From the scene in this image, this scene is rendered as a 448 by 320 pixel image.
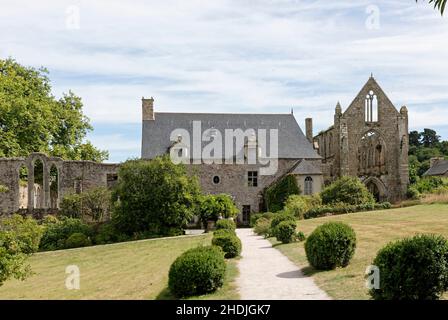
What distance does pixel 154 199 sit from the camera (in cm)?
3131

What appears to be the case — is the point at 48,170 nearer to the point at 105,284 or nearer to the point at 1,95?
the point at 1,95

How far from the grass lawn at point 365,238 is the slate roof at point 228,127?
14.2 m

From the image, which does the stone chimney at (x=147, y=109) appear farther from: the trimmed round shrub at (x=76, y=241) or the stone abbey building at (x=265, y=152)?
the trimmed round shrub at (x=76, y=241)

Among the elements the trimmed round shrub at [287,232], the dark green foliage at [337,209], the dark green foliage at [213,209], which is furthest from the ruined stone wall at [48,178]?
the trimmed round shrub at [287,232]

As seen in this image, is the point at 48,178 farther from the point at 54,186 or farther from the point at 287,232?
the point at 287,232

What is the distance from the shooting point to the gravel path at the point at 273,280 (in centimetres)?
1117

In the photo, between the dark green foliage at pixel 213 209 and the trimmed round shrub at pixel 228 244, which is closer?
the trimmed round shrub at pixel 228 244

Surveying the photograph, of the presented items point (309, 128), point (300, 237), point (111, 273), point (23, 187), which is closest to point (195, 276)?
point (111, 273)

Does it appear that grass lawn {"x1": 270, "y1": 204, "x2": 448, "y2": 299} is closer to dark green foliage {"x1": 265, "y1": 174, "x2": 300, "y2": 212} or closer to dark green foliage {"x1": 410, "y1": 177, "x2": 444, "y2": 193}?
dark green foliage {"x1": 410, "y1": 177, "x2": 444, "y2": 193}

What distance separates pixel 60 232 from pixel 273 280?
20757 mm

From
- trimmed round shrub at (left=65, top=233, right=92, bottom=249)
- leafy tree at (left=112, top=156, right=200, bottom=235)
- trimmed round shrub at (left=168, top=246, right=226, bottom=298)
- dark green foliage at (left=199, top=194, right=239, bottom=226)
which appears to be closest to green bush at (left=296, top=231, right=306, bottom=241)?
trimmed round shrub at (left=168, top=246, right=226, bottom=298)
